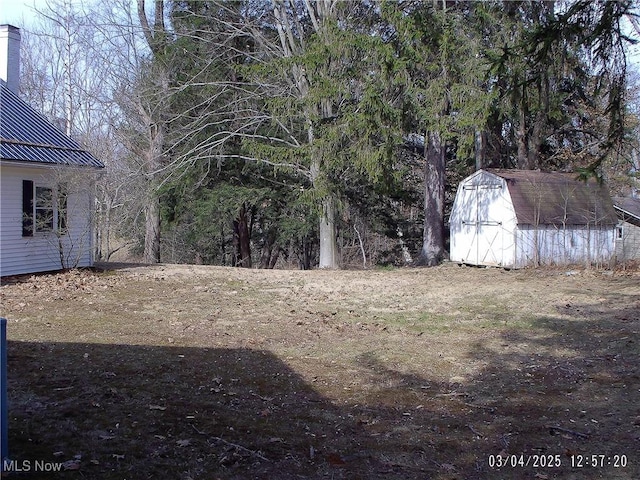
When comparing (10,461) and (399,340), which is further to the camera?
(399,340)

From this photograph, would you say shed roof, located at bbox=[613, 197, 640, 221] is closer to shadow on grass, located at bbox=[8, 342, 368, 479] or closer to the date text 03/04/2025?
shadow on grass, located at bbox=[8, 342, 368, 479]

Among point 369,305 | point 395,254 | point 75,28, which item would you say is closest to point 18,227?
point 369,305

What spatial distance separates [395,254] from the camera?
93.1 ft

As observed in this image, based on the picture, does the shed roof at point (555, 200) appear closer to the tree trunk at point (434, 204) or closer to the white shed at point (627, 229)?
the white shed at point (627, 229)

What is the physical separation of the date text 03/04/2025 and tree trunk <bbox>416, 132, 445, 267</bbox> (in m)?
17.0

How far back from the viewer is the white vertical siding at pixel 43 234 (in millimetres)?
13094

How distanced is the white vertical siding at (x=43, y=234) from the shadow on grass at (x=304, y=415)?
21.3ft

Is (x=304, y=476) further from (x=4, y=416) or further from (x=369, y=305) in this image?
(x=369, y=305)

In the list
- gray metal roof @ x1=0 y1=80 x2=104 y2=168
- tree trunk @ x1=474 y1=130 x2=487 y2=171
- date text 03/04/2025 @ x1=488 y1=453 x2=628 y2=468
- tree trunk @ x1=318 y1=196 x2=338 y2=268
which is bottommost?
date text 03/04/2025 @ x1=488 y1=453 x2=628 y2=468

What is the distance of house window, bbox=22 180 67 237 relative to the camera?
13.5m

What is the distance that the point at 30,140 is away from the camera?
44.8 ft

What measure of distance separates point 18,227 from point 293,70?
10422mm

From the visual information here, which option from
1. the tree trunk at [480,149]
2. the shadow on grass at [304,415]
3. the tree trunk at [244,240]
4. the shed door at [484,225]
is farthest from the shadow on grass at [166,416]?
the tree trunk at [244,240]

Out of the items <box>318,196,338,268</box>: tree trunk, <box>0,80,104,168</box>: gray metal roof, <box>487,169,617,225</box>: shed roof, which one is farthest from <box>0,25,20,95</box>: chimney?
<box>487,169,617,225</box>: shed roof
